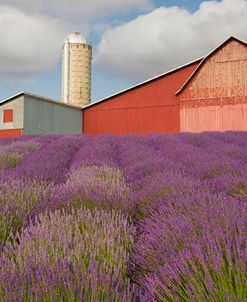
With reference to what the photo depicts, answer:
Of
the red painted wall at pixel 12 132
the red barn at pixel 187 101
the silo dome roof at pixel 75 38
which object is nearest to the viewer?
the red barn at pixel 187 101

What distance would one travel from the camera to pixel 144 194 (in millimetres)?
3303

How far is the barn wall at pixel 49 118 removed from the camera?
22.4m

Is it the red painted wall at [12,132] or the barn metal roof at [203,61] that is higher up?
the barn metal roof at [203,61]

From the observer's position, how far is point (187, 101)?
22.5 m

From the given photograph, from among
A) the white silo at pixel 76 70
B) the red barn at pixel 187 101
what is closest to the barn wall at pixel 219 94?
the red barn at pixel 187 101

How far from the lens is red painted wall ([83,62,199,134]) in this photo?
23438 mm

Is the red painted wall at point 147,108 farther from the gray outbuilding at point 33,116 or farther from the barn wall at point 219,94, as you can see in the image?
the gray outbuilding at point 33,116

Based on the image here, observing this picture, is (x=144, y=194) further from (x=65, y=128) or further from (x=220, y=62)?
(x=65, y=128)

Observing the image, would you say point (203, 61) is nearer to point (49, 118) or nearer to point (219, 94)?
point (219, 94)

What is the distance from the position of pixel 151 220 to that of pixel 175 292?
104 cm

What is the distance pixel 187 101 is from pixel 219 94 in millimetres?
1968

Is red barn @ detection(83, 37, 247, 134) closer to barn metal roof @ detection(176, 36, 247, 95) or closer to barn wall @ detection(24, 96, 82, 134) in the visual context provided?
barn metal roof @ detection(176, 36, 247, 95)

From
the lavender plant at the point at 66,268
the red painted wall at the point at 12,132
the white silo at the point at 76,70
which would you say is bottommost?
the lavender plant at the point at 66,268

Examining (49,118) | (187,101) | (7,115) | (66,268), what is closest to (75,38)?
(49,118)
